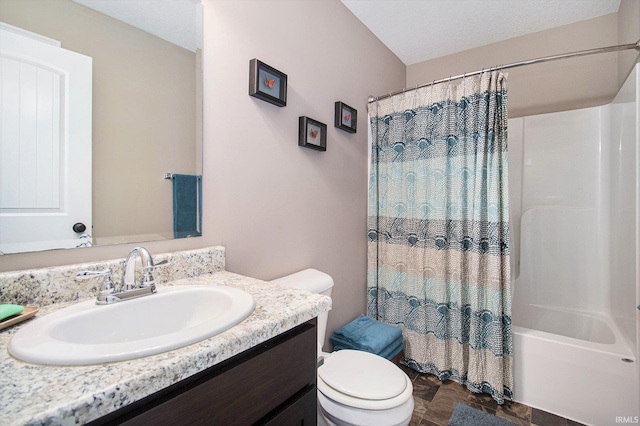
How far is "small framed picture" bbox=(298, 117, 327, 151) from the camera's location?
1621 mm

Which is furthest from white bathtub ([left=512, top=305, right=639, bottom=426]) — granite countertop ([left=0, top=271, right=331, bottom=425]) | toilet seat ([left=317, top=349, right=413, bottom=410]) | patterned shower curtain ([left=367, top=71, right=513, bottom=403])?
granite countertop ([left=0, top=271, right=331, bottom=425])

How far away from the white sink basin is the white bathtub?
1774mm

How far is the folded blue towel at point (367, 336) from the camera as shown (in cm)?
178

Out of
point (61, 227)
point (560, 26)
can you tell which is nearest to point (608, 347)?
point (560, 26)

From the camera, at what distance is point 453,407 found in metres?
1.68

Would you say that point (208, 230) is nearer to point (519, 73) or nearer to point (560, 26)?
point (519, 73)

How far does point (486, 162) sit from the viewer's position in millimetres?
1772

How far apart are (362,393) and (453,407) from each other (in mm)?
882

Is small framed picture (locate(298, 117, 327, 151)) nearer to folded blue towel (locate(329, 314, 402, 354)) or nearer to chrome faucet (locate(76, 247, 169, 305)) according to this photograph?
chrome faucet (locate(76, 247, 169, 305))

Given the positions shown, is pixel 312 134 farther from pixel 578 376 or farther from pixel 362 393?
pixel 578 376

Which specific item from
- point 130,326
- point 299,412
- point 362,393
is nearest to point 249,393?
point 299,412

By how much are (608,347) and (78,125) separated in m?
2.53

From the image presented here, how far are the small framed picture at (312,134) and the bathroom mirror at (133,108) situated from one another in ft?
1.95
